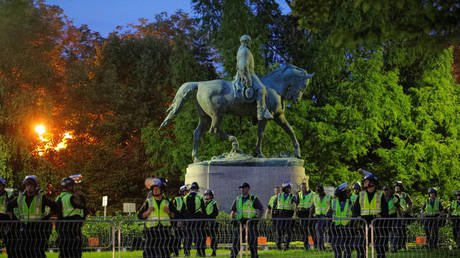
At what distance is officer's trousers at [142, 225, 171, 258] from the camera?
1325cm

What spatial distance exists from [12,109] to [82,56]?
9324 millimetres

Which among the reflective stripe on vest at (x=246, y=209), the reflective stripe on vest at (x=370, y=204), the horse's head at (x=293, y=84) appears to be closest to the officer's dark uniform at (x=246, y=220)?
the reflective stripe on vest at (x=246, y=209)

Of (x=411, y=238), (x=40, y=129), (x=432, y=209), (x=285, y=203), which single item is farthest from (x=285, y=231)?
(x=40, y=129)

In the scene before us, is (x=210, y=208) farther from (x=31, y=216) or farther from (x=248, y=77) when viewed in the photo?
(x=31, y=216)

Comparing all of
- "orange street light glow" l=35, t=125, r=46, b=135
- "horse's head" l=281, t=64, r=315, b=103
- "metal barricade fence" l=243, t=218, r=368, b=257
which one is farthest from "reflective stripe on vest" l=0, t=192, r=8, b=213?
"orange street light glow" l=35, t=125, r=46, b=135

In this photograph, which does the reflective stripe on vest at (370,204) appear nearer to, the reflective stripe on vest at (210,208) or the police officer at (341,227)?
the police officer at (341,227)

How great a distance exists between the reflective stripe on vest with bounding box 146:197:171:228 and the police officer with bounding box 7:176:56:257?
176 cm

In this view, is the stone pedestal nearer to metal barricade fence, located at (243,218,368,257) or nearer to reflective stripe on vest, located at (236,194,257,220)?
metal barricade fence, located at (243,218,368,257)

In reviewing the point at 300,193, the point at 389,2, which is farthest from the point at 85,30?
the point at 389,2

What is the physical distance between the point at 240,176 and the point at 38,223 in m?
10.9

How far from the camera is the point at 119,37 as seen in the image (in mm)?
47594

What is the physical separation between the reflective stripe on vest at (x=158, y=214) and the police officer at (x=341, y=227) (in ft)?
10.1

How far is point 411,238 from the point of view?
54.2ft

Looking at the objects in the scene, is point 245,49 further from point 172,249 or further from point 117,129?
point 117,129
